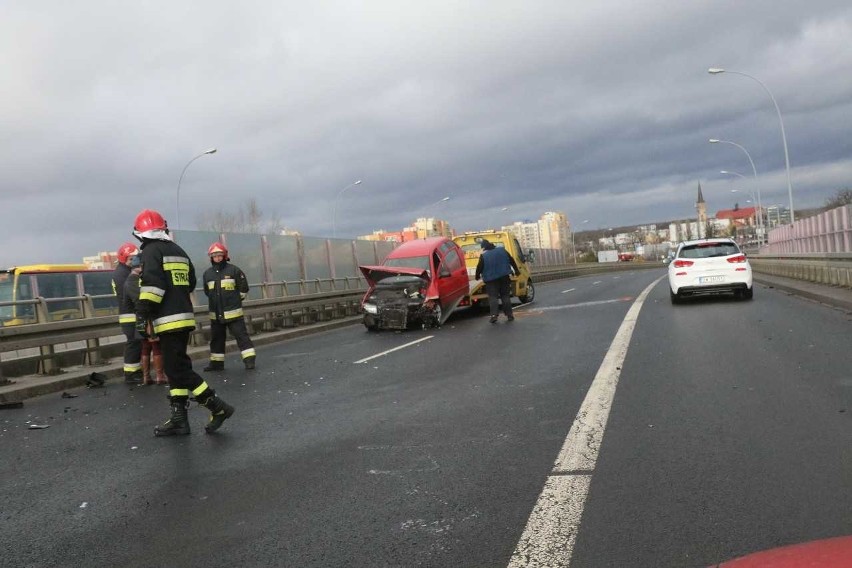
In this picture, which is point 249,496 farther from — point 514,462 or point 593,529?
point 593,529

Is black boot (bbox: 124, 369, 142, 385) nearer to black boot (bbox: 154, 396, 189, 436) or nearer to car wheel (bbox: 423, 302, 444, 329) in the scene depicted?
black boot (bbox: 154, 396, 189, 436)

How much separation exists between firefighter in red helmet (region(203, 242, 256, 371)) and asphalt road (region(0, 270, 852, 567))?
1.75 metres

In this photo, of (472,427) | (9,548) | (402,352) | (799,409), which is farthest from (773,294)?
(9,548)

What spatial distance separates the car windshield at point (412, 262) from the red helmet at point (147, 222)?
10163 millimetres

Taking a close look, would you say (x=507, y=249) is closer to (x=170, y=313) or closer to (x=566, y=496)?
(x=170, y=313)

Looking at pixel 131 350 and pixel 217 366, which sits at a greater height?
pixel 131 350

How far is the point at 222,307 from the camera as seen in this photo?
1097 cm

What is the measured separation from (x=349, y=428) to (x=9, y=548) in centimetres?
284

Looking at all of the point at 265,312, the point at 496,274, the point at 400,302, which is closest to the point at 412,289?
the point at 400,302

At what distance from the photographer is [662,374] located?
7.58m

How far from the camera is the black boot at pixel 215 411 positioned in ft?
20.8

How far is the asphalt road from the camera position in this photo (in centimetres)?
344

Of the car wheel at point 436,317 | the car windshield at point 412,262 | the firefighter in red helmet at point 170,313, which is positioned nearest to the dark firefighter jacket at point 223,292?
the firefighter in red helmet at point 170,313

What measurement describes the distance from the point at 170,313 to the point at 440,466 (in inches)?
119
